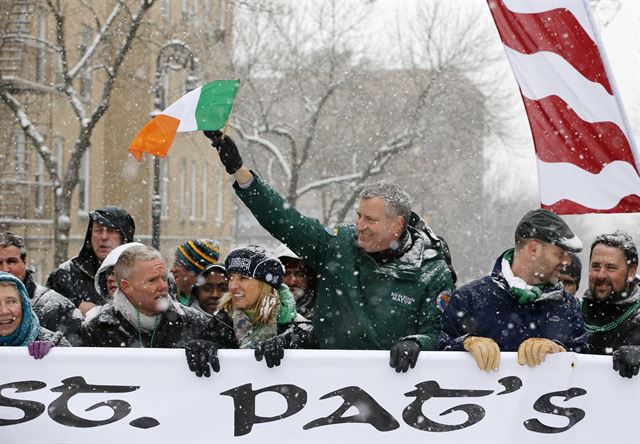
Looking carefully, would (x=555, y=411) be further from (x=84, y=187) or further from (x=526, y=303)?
(x=84, y=187)

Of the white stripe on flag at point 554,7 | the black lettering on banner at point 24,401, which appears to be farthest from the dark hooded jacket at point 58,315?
the white stripe on flag at point 554,7

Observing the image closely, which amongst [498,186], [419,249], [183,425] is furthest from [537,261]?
[498,186]

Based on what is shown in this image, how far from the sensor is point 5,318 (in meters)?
4.16

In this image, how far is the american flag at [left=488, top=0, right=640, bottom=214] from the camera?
4.57 meters

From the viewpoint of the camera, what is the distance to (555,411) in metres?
4.13

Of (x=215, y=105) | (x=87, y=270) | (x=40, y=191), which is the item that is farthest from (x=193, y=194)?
(x=215, y=105)

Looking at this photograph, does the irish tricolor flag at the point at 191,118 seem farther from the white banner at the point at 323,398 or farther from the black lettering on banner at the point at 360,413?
the black lettering on banner at the point at 360,413

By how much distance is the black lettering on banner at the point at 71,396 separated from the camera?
4086 mm

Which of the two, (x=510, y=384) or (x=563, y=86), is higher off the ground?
(x=563, y=86)

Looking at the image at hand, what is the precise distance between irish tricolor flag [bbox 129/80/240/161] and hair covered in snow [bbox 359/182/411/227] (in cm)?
78

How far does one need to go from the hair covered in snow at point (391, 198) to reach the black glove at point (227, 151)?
0.61m

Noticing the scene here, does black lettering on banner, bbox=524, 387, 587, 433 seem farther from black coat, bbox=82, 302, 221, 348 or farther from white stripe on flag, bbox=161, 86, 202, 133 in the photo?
white stripe on flag, bbox=161, 86, 202, 133

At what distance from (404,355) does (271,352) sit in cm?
54

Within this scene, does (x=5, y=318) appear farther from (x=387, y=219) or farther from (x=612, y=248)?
(x=612, y=248)
